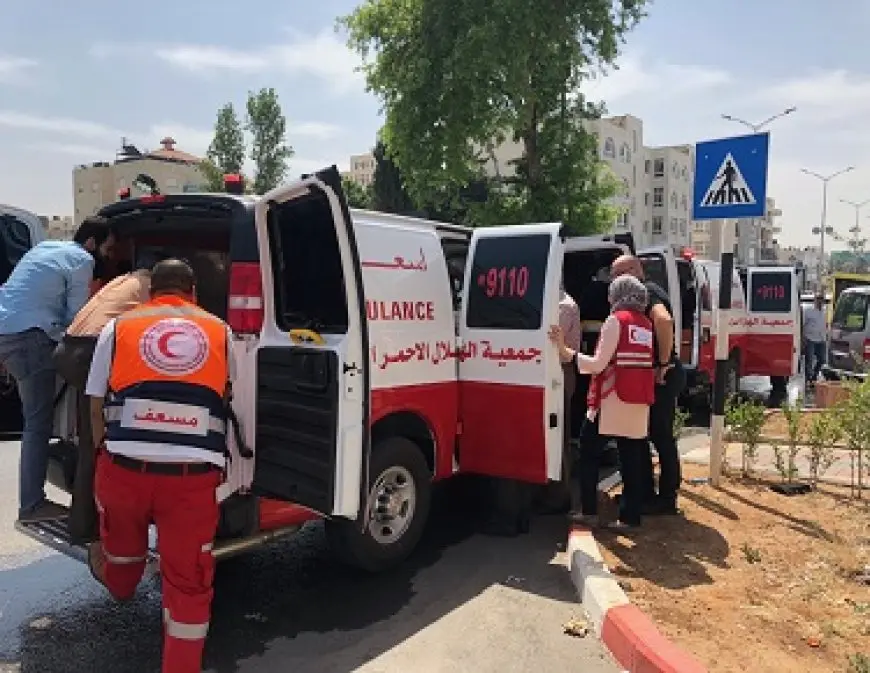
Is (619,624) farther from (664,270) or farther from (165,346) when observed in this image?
(664,270)

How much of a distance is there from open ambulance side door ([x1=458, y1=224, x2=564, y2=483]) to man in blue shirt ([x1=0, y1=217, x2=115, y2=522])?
2.61 m

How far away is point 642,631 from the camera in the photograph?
12.1 ft

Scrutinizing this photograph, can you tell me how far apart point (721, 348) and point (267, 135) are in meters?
54.0

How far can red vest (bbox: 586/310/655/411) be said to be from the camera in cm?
525

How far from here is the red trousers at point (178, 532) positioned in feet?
10.2

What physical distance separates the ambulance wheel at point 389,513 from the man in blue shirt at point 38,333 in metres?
1.79

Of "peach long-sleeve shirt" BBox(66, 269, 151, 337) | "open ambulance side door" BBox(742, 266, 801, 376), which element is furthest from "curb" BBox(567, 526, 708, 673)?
"open ambulance side door" BBox(742, 266, 801, 376)

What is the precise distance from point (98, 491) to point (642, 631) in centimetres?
259

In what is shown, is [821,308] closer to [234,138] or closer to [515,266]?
[515,266]

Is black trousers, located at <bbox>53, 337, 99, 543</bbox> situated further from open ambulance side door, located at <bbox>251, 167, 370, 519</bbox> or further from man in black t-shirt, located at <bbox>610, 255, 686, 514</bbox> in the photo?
man in black t-shirt, located at <bbox>610, 255, 686, 514</bbox>

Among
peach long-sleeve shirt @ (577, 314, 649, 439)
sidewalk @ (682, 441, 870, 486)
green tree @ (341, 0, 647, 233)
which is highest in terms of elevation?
green tree @ (341, 0, 647, 233)

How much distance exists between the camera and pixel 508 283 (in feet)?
17.3

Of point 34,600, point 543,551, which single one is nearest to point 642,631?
point 543,551

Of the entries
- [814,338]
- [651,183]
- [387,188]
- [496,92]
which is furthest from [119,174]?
[814,338]
